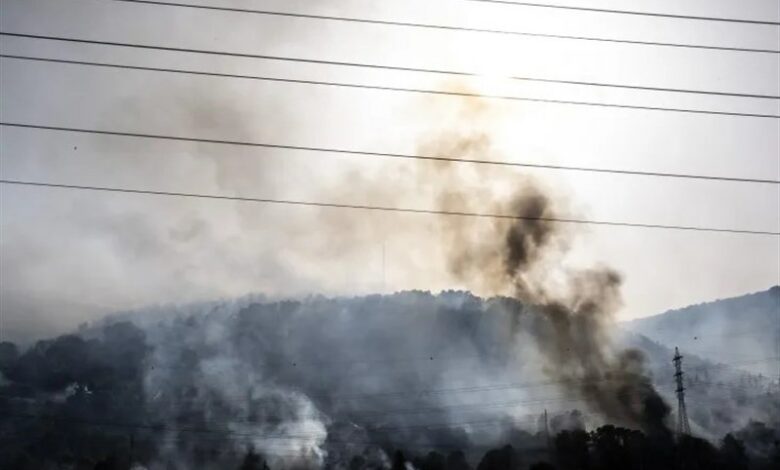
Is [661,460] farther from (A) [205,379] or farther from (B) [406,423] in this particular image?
(A) [205,379]

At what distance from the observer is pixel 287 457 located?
101500 mm

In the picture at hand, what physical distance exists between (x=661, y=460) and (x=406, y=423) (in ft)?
115

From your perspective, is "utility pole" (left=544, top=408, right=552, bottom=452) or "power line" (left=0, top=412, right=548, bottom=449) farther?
"power line" (left=0, top=412, right=548, bottom=449)

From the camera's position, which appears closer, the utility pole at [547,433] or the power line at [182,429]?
the utility pole at [547,433]

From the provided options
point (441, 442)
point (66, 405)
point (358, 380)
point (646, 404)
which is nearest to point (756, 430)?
point (646, 404)

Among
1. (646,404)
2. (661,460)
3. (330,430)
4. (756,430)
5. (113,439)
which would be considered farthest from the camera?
(330,430)

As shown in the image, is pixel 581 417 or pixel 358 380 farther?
pixel 358 380

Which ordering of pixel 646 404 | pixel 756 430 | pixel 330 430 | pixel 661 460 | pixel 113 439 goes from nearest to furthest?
pixel 661 460 < pixel 646 404 < pixel 756 430 < pixel 113 439 < pixel 330 430

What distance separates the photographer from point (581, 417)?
88.1 meters

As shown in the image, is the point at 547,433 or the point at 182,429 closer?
the point at 547,433

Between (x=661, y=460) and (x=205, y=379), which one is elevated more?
(x=205, y=379)

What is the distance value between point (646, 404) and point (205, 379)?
2180 inches

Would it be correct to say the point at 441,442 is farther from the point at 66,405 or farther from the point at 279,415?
the point at 66,405

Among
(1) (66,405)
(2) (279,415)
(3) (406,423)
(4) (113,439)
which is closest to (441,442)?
(3) (406,423)
